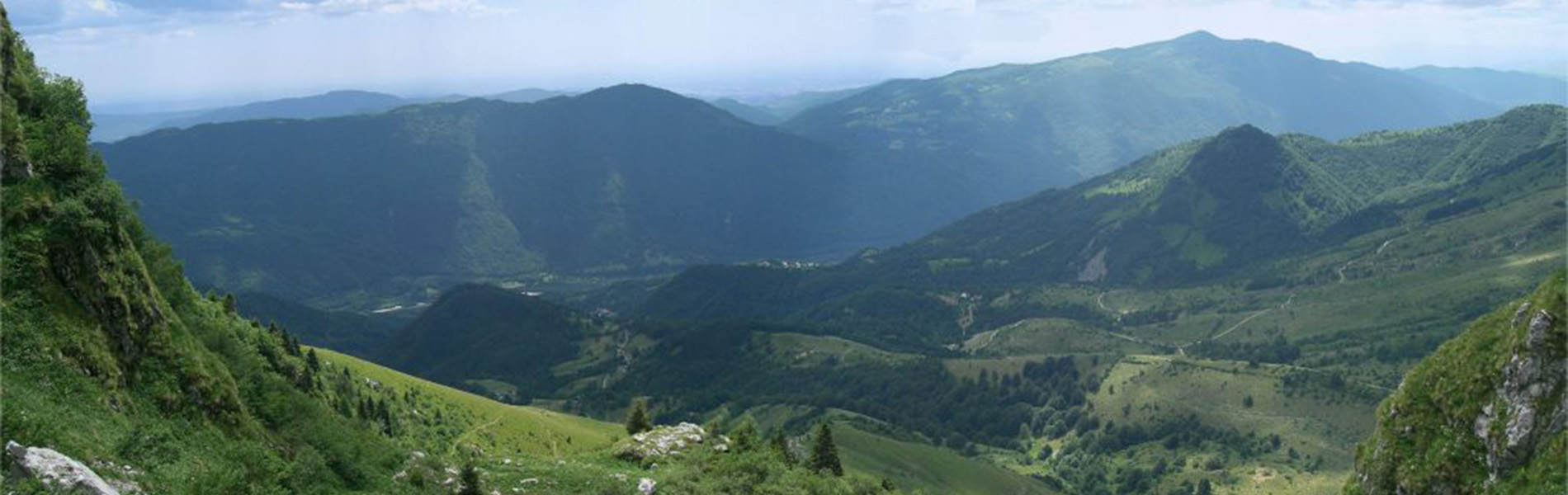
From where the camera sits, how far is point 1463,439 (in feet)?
204

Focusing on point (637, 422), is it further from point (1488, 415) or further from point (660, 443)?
point (1488, 415)

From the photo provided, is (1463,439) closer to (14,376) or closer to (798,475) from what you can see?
(798,475)

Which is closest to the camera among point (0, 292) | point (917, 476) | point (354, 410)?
point (0, 292)

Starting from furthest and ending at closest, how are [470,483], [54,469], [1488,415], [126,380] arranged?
[1488,415], [470,483], [126,380], [54,469]

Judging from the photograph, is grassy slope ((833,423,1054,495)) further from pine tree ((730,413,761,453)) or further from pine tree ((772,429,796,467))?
pine tree ((730,413,761,453))

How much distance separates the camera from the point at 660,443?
78.4 m

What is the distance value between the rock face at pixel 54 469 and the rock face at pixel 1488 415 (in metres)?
68.4

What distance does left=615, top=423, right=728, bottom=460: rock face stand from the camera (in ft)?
246

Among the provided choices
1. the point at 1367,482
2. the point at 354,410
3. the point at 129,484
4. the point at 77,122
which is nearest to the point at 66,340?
the point at 129,484

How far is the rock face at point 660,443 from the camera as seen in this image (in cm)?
7494

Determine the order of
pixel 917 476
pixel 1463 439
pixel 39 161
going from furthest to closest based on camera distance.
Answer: pixel 917 476, pixel 1463 439, pixel 39 161

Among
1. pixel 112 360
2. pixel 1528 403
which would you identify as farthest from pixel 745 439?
pixel 1528 403

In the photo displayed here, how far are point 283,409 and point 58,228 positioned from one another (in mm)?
15227

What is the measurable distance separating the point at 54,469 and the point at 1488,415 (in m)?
78.8
